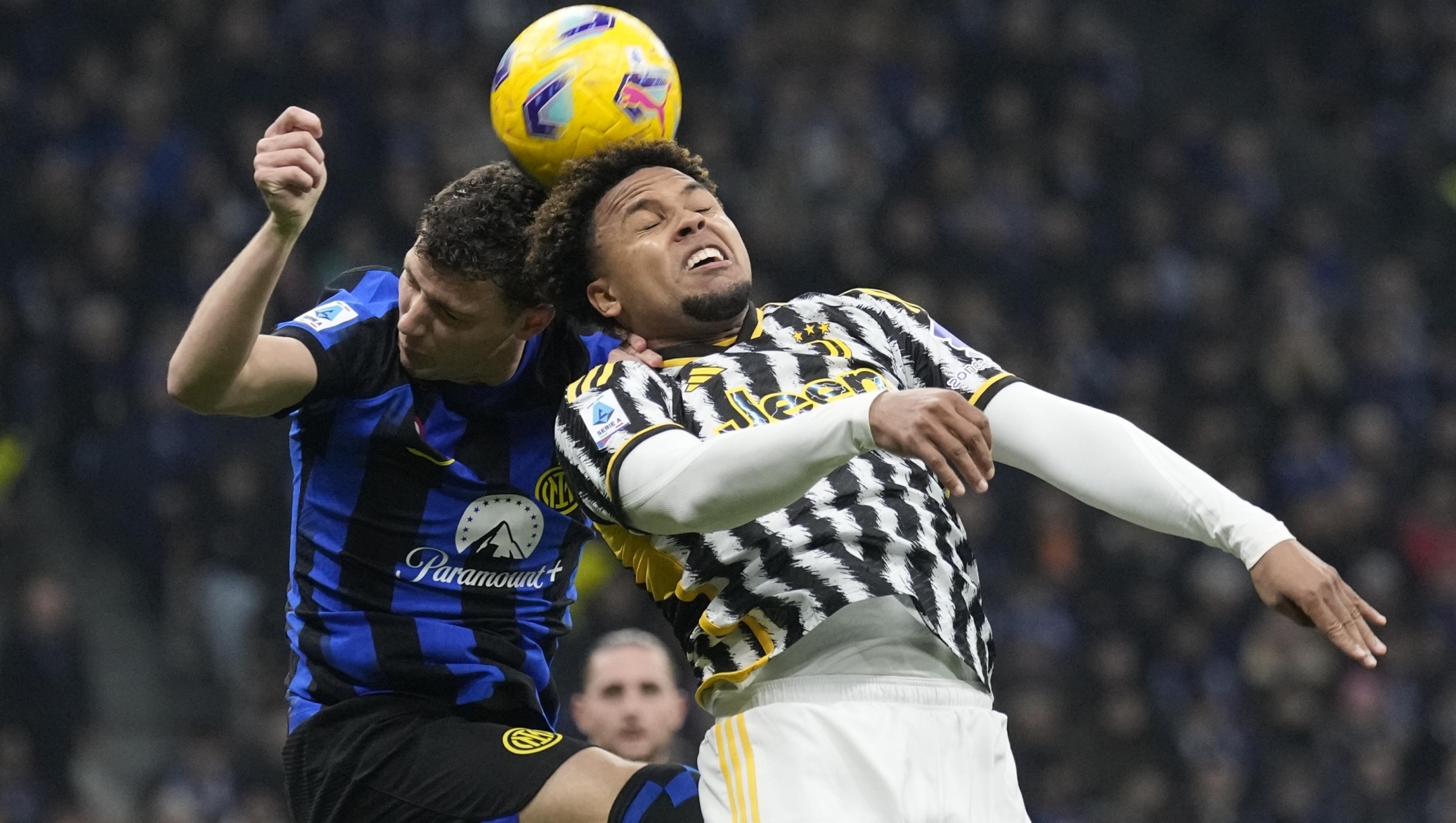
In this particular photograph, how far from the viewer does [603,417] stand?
126 inches

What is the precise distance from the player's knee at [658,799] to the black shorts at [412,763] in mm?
205

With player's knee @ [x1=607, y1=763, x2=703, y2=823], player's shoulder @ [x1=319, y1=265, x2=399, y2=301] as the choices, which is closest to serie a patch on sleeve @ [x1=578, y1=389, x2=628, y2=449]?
player's knee @ [x1=607, y1=763, x2=703, y2=823]

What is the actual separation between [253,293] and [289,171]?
24cm

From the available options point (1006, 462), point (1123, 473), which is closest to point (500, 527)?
point (1006, 462)

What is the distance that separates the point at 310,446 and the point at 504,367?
0.46m

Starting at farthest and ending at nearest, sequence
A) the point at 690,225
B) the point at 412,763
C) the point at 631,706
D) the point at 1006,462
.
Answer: the point at 631,706 → the point at 412,763 → the point at 690,225 → the point at 1006,462

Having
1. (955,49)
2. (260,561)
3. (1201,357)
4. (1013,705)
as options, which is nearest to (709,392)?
(260,561)

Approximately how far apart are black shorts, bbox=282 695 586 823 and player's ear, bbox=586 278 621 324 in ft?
2.98

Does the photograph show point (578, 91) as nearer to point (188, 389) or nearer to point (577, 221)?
point (577, 221)

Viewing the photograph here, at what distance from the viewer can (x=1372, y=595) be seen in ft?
36.2

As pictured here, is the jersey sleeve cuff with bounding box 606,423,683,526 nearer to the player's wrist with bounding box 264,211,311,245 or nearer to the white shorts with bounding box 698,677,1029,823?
the white shorts with bounding box 698,677,1029,823

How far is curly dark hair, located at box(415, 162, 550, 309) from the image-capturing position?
12.3 ft

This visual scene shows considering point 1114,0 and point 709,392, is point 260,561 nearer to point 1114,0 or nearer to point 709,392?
point 709,392

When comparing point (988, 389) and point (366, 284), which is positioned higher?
point (366, 284)
